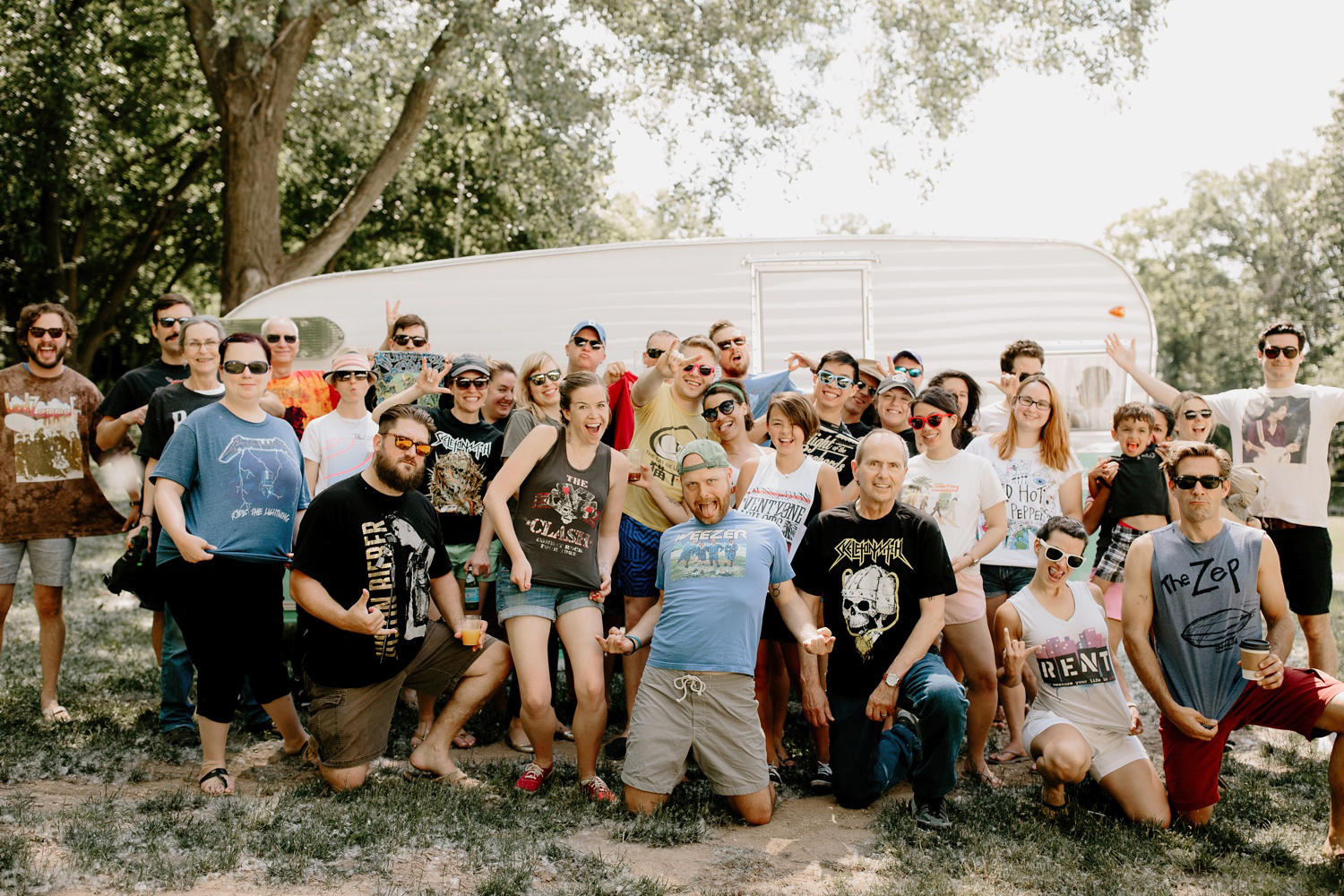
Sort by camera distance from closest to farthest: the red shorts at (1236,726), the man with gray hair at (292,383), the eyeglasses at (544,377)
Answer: the red shorts at (1236,726) < the eyeglasses at (544,377) < the man with gray hair at (292,383)

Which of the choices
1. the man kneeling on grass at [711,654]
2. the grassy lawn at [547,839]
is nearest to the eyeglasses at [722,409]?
the man kneeling on grass at [711,654]

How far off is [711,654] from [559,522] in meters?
0.95

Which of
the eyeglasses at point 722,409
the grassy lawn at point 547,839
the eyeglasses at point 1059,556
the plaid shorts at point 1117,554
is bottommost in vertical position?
the grassy lawn at point 547,839

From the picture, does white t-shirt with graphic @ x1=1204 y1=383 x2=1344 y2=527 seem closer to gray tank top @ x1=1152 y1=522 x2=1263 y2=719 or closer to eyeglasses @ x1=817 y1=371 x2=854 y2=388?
gray tank top @ x1=1152 y1=522 x2=1263 y2=719

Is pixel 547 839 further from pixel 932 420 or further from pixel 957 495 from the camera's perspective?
pixel 932 420

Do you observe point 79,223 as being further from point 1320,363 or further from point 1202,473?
point 1320,363

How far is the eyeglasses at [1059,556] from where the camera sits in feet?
14.7

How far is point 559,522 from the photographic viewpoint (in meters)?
4.74

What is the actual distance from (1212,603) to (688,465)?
2.32 meters

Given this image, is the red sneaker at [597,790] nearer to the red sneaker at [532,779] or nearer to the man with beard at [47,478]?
the red sneaker at [532,779]

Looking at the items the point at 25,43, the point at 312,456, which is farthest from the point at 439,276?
the point at 25,43

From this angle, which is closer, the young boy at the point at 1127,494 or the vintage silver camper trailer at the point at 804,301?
the young boy at the point at 1127,494

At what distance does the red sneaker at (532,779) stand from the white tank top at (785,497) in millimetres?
1544

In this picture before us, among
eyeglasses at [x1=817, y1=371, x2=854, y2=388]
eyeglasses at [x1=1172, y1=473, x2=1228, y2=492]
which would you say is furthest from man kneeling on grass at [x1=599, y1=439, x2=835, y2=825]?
eyeglasses at [x1=1172, y1=473, x2=1228, y2=492]
